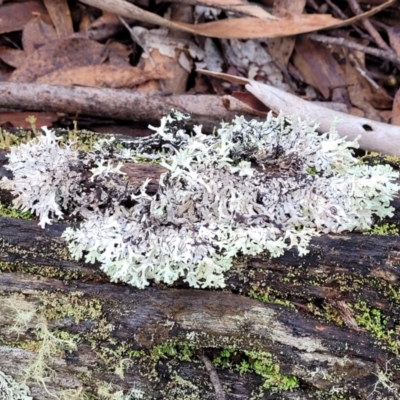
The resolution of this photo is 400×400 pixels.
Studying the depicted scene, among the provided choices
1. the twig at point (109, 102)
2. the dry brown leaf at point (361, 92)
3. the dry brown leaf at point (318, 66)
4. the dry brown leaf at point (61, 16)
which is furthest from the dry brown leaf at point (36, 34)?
the dry brown leaf at point (361, 92)

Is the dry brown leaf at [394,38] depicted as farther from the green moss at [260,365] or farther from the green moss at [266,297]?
the green moss at [260,365]

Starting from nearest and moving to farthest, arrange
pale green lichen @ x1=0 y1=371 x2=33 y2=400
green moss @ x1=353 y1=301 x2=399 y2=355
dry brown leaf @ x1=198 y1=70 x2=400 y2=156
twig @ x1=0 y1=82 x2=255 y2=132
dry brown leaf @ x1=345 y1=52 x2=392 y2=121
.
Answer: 1. green moss @ x1=353 y1=301 x2=399 y2=355
2. pale green lichen @ x1=0 y1=371 x2=33 y2=400
3. dry brown leaf @ x1=198 y1=70 x2=400 y2=156
4. twig @ x1=0 y1=82 x2=255 y2=132
5. dry brown leaf @ x1=345 y1=52 x2=392 y2=121

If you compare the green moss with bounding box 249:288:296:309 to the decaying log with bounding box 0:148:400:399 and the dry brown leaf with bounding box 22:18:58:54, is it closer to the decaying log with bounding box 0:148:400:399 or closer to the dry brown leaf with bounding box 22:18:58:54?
the decaying log with bounding box 0:148:400:399

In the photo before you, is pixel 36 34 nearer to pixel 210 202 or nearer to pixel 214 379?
pixel 210 202

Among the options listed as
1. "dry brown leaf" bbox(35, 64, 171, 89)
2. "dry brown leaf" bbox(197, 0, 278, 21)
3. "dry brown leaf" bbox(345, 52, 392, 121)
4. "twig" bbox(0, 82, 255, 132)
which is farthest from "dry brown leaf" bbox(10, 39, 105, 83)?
"dry brown leaf" bbox(345, 52, 392, 121)

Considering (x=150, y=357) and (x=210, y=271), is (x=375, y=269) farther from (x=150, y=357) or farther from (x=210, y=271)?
(x=150, y=357)

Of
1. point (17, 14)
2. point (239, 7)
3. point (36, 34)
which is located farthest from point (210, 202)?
point (17, 14)
